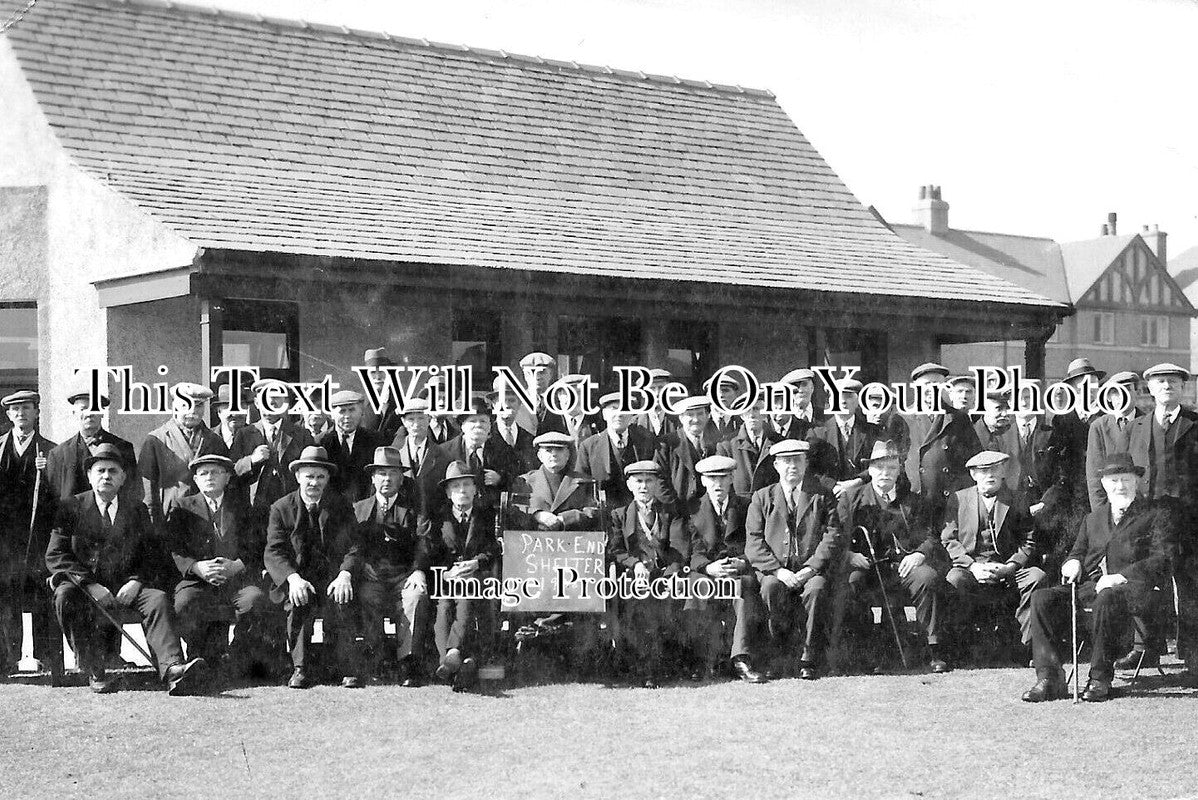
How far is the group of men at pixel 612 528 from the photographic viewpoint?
225 inches

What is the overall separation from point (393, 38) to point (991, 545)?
5643 mm

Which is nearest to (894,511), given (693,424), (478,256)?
(693,424)

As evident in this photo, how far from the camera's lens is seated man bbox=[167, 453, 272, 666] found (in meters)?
5.66

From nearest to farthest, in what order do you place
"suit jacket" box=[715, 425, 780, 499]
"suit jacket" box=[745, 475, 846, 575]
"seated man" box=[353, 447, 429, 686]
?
"seated man" box=[353, 447, 429, 686] < "suit jacket" box=[745, 475, 846, 575] < "suit jacket" box=[715, 425, 780, 499]

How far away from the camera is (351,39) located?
9.70m

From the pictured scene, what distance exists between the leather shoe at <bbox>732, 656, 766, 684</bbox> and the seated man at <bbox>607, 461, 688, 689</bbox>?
340 mm

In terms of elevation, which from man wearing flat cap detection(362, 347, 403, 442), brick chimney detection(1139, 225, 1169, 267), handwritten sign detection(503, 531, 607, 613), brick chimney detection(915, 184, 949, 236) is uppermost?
brick chimney detection(915, 184, 949, 236)

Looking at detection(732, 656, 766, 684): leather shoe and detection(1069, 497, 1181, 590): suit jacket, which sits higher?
detection(1069, 497, 1181, 590): suit jacket

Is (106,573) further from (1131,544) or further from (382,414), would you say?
(1131,544)

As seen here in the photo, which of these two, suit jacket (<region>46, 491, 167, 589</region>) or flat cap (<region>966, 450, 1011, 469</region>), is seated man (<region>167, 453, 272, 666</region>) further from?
flat cap (<region>966, 450, 1011, 469</region>)

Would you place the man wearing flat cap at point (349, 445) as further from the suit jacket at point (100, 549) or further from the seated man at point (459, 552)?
the suit jacket at point (100, 549)

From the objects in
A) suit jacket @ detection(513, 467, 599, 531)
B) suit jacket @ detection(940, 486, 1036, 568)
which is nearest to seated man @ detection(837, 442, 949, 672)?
suit jacket @ detection(940, 486, 1036, 568)

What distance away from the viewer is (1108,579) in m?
5.71

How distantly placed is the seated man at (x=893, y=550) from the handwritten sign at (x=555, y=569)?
118 cm
